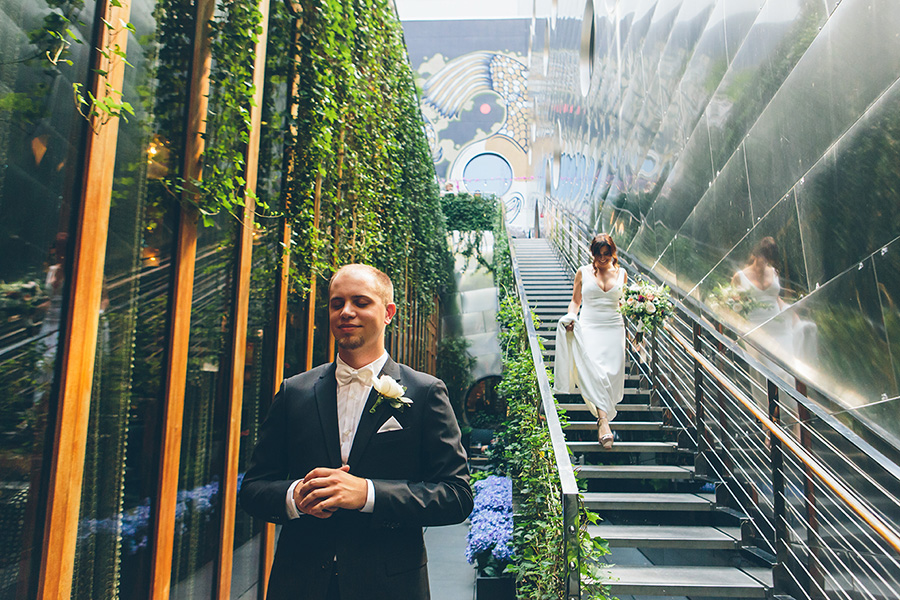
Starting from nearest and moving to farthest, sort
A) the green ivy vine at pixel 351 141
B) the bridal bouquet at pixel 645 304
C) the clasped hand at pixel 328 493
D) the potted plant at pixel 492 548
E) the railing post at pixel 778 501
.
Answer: the clasped hand at pixel 328 493 → the railing post at pixel 778 501 → the green ivy vine at pixel 351 141 → the potted plant at pixel 492 548 → the bridal bouquet at pixel 645 304

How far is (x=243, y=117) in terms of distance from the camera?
10.0 feet

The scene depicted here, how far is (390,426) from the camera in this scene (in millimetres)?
1643

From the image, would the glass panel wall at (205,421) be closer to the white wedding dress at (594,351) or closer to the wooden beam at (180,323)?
the wooden beam at (180,323)

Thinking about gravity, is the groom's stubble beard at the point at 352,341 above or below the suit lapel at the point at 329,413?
above

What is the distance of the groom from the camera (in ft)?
4.99

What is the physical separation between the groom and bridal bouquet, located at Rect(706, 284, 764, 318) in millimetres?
3626

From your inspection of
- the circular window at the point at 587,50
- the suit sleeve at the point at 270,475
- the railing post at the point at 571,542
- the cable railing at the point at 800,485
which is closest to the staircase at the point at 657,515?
the cable railing at the point at 800,485

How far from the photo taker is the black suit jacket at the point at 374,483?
5.03ft

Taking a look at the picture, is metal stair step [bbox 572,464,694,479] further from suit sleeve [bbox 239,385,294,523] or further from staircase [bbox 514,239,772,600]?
suit sleeve [bbox 239,385,294,523]

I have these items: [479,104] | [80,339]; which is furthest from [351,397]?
[479,104]

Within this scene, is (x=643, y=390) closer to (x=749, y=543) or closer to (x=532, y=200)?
(x=749, y=543)

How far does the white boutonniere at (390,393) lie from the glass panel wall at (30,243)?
3.81ft

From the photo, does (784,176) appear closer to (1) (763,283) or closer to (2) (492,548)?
(1) (763,283)

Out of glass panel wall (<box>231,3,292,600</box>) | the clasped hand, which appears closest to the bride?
glass panel wall (<box>231,3,292,600</box>)
